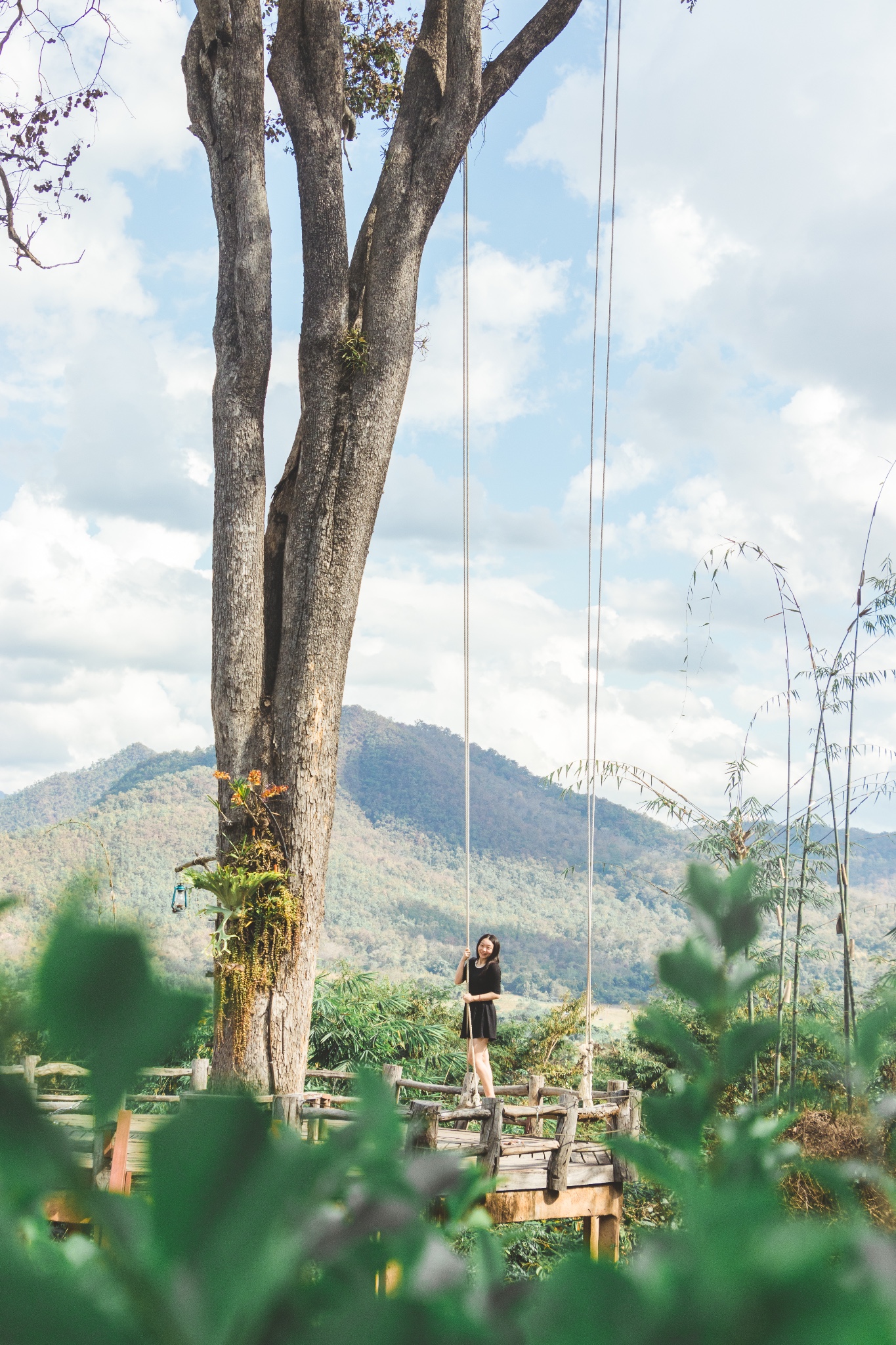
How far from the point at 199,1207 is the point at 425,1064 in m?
10.2

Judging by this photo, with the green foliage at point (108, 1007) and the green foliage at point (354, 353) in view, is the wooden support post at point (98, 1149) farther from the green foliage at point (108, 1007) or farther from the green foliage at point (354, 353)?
the green foliage at point (354, 353)

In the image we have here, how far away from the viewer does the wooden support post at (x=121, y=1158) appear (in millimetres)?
164

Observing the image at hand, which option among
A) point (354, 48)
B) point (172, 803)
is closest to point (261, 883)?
point (354, 48)

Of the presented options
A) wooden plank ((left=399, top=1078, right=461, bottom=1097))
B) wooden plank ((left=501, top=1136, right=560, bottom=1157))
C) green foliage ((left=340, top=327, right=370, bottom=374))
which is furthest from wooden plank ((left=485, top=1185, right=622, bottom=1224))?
green foliage ((left=340, top=327, right=370, bottom=374))

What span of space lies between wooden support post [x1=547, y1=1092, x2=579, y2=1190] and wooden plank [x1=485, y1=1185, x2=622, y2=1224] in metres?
0.07

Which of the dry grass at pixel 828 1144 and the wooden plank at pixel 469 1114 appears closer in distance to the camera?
the dry grass at pixel 828 1144

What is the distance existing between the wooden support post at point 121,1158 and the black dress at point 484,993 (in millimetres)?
6148

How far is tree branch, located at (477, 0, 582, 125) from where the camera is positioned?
511cm

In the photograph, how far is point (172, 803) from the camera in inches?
1318

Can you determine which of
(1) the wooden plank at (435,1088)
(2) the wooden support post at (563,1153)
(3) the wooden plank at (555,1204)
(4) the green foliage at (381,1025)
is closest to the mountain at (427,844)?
(4) the green foliage at (381,1025)

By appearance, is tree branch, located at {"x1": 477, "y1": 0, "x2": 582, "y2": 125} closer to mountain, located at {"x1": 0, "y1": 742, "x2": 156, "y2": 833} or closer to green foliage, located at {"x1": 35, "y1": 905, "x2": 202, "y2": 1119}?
green foliage, located at {"x1": 35, "y1": 905, "x2": 202, "y2": 1119}

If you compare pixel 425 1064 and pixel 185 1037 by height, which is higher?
pixel 185 1037

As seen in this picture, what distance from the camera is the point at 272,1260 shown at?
14cm

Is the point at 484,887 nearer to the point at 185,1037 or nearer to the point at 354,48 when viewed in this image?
the point at 354,48
